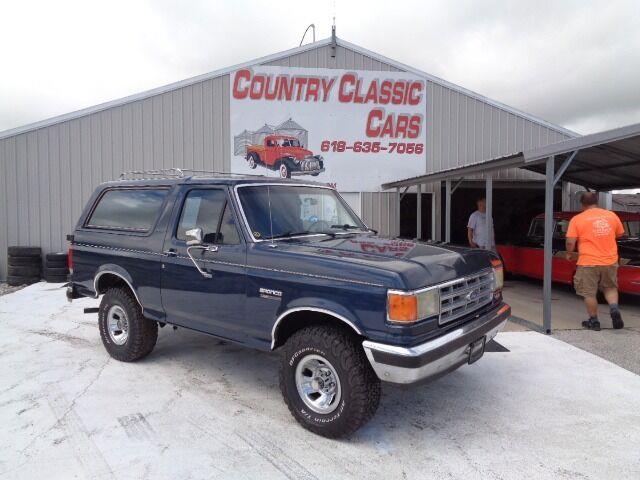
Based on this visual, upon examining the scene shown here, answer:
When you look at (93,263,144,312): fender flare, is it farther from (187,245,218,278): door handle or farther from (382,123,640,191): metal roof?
(382,123,640,191): metal roof

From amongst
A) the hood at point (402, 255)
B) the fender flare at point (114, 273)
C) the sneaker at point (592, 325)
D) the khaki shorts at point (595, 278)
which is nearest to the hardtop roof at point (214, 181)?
the hood at point (402, 255)

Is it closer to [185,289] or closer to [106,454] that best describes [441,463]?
[106,454]

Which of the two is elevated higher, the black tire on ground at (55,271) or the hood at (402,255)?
the hood at (402,255)

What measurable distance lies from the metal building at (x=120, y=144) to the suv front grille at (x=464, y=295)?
8.66m

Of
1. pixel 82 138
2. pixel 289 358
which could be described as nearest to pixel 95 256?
pixel 289 358

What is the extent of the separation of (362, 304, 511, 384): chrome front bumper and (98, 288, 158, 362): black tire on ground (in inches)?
114

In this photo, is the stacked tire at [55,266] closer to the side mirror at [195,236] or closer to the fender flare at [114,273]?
the fender flare at [114,273]

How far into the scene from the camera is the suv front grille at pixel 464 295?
337 cm

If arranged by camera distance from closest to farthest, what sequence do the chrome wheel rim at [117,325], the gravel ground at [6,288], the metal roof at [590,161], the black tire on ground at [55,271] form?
the chrome wheel rim at [117,325], the metal roof at [590,161], the gravel ground at [6,288], the black tire on ground at [55,271]

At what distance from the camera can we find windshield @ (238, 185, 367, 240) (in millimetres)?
4055

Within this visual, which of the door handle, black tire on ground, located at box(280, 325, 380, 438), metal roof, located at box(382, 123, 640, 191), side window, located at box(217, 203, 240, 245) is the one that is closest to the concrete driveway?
black tire on ground, located at box(280, 325, 380, 438)

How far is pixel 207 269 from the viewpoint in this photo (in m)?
4.12

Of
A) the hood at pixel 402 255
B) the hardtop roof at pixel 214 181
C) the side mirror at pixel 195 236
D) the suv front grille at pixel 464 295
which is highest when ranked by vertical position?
the hardtop roof at pixel 214 181

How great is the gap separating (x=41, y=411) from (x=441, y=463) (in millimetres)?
3285
